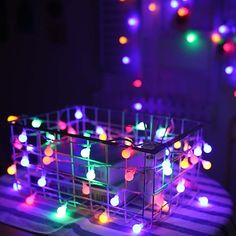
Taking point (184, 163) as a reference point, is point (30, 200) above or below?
below

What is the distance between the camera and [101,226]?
1.11 m

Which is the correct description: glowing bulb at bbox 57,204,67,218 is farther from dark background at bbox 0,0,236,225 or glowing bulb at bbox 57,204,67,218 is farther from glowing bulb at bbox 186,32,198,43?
glowing bulb at bbox 186,32,198,43

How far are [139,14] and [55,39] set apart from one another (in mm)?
557

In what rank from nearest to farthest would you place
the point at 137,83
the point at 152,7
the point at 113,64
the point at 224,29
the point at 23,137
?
the point at 23,137 → the point at 224,29 → the point at 152,7 → the point at 137,83 → the point at 113,64

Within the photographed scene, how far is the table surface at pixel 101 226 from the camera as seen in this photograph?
3.56ft

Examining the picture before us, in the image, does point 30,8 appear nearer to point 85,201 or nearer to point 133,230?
point 85,201

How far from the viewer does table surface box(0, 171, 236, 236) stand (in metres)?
1.09

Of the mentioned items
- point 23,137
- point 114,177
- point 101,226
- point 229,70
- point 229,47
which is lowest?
point 101,226

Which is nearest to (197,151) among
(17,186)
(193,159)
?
(193,159)

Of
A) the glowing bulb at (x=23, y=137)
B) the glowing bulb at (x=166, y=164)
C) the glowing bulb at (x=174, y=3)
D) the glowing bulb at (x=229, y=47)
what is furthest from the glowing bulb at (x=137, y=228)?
the glowing bulb at (x=174, y=3)

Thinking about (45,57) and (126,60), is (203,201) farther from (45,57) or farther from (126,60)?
(45,57)

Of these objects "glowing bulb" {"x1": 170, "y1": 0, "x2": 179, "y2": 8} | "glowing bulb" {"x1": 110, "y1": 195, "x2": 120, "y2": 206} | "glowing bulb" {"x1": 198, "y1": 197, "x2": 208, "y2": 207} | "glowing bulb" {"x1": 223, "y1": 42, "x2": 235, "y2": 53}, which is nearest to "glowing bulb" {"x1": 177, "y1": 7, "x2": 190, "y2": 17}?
"glowing bulb" {"x1": 170, "y1": 0, "x2": 179, "y2": 8}

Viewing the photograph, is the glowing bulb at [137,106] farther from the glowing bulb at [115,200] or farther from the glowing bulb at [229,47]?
the glowing bulb at [115,200]

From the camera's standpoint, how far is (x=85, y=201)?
125 cm
